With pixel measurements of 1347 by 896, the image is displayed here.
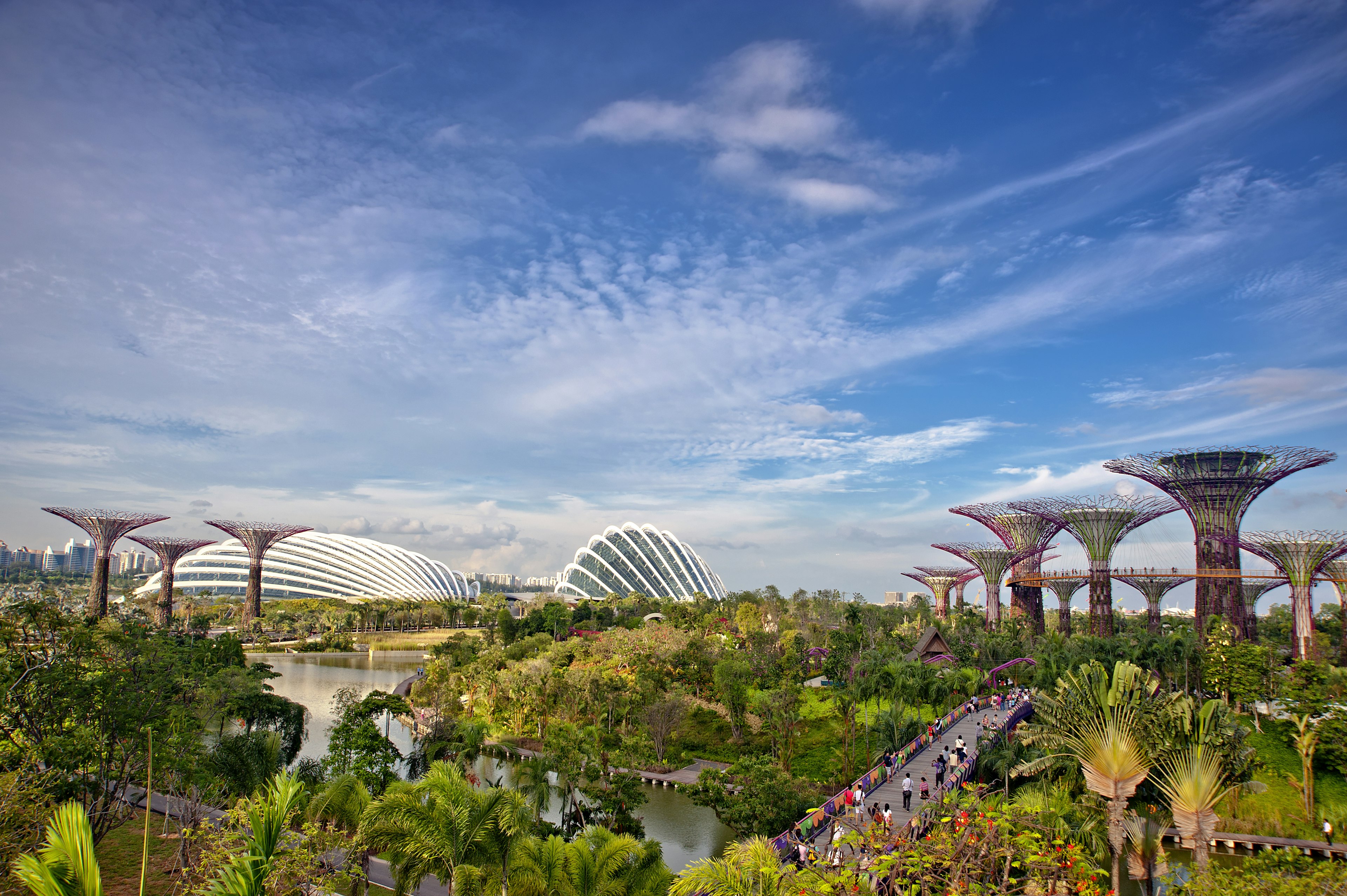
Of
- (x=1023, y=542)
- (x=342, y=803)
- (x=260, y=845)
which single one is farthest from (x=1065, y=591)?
(x=260, y=845)

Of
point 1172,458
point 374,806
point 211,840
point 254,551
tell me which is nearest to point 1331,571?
point 1172,458

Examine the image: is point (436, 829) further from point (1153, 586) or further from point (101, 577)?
point (101, 577)

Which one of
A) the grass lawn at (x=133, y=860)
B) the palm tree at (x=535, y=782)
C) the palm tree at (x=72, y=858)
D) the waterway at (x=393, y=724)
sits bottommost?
the waterway at (x=393, y=724)

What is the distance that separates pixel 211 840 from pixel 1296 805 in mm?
29785

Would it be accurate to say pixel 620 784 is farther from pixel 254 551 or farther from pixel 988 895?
pixel 254 551

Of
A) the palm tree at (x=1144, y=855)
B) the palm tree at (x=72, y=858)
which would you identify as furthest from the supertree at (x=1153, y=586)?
the palm tree at (x=72, y=858)

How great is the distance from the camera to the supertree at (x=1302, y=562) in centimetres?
4444

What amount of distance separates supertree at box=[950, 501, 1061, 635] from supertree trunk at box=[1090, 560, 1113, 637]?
29.1ft

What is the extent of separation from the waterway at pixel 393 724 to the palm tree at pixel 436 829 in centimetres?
417

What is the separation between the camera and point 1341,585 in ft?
151

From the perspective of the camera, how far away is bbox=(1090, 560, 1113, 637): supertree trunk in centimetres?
5141

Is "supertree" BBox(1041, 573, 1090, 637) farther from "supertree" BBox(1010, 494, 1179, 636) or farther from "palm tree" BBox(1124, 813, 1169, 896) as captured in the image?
"palm tree" BBox(1124, 813, 1169, 896)

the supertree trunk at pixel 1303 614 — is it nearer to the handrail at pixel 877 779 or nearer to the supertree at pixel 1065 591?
the supertree at pixel 1065 591

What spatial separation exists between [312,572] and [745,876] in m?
112
